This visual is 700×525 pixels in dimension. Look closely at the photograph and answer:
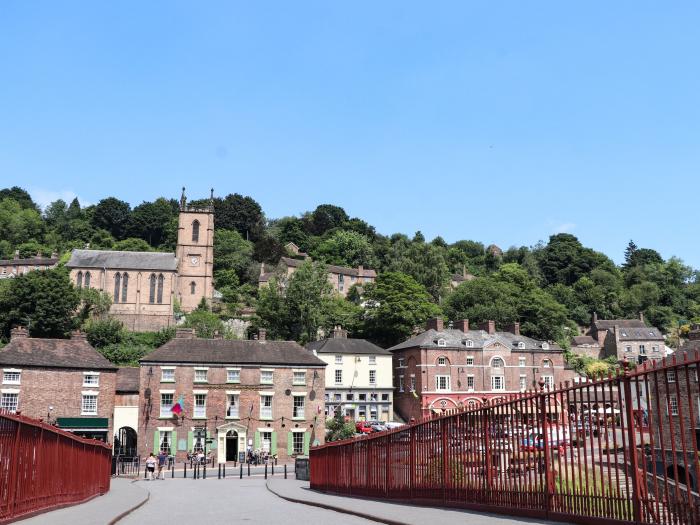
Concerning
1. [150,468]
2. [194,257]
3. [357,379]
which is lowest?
[150,468]

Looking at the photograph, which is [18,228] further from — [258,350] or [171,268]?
[258,350]

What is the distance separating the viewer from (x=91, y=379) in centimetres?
4659

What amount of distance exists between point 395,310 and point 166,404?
1379 inches

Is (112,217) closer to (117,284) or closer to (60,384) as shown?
(117,284)

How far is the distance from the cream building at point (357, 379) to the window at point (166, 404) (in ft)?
63.6

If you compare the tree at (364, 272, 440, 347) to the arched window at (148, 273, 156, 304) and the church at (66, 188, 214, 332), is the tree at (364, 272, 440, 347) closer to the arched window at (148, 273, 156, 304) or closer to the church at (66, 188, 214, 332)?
the church at (66, 188, 214, 332)

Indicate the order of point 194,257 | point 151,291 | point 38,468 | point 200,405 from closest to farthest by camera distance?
point 38,468, point 200,405, point 151,291, point 194,257

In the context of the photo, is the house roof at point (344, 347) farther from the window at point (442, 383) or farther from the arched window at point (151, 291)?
the arched window at point (151, 291)

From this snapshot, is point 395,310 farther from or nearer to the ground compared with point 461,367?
farther from the ground

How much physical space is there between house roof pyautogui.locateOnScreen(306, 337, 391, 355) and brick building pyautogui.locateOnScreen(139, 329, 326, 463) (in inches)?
539

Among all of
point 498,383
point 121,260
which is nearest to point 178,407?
point 498,383

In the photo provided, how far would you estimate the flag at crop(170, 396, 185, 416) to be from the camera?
1777 inches

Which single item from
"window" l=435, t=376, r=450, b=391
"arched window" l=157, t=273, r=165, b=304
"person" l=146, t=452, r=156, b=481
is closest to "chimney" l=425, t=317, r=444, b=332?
"window" l=435, t=376, r=450, b=391

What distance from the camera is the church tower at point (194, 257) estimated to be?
96500 mm
